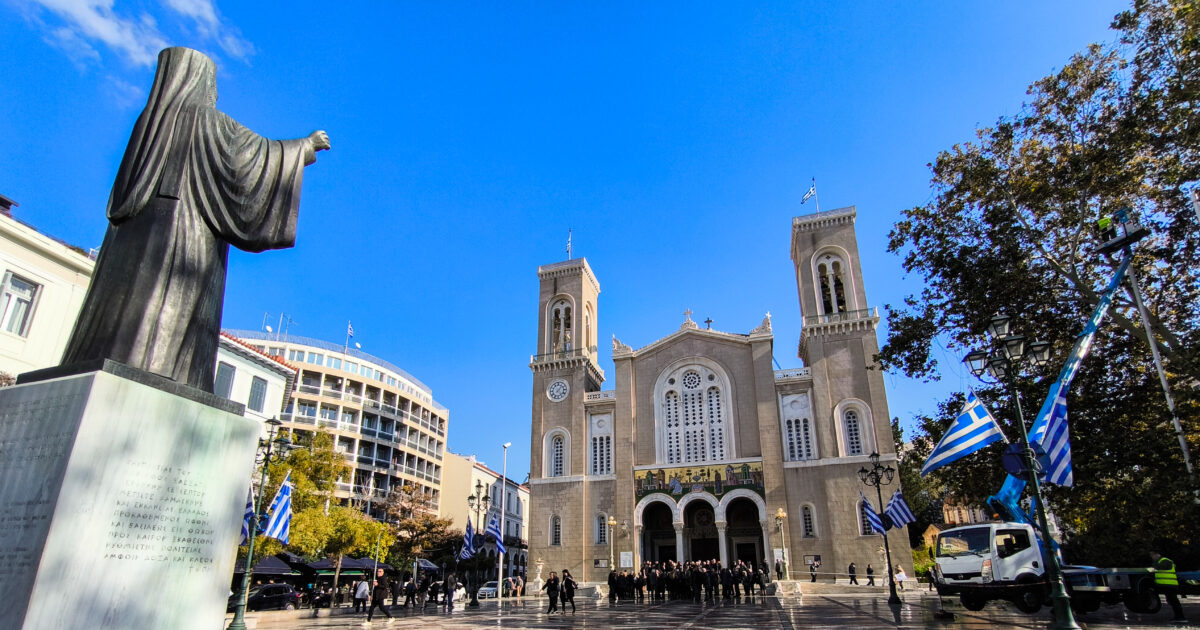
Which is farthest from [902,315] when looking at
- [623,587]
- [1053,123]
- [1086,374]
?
[623,587]

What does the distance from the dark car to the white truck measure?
68.0ft

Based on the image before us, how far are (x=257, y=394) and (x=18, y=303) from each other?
8998mm

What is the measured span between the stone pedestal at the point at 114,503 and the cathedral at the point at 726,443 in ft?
103

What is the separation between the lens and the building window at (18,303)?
54.5 feet

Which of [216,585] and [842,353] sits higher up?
[842,353]

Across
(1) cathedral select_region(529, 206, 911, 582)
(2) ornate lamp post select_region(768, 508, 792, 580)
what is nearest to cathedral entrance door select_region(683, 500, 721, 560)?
(1) cathedral select_region(529, 206, 911, 582)

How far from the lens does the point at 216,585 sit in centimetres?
402

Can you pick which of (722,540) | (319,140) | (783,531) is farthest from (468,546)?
(319,140)

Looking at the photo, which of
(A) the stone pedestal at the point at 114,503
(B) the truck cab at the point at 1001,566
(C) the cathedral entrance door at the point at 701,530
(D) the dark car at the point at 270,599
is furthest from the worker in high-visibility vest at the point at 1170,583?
(C) the cathedral entrance door at the point at 701,530

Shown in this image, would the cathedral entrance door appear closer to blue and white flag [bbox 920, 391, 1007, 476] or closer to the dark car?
the dark car

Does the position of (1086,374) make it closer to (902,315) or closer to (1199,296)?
(1199,296)

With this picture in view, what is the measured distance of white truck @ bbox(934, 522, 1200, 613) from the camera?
1269 cm

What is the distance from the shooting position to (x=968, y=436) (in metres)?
11.7

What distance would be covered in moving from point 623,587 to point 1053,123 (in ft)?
69.9
